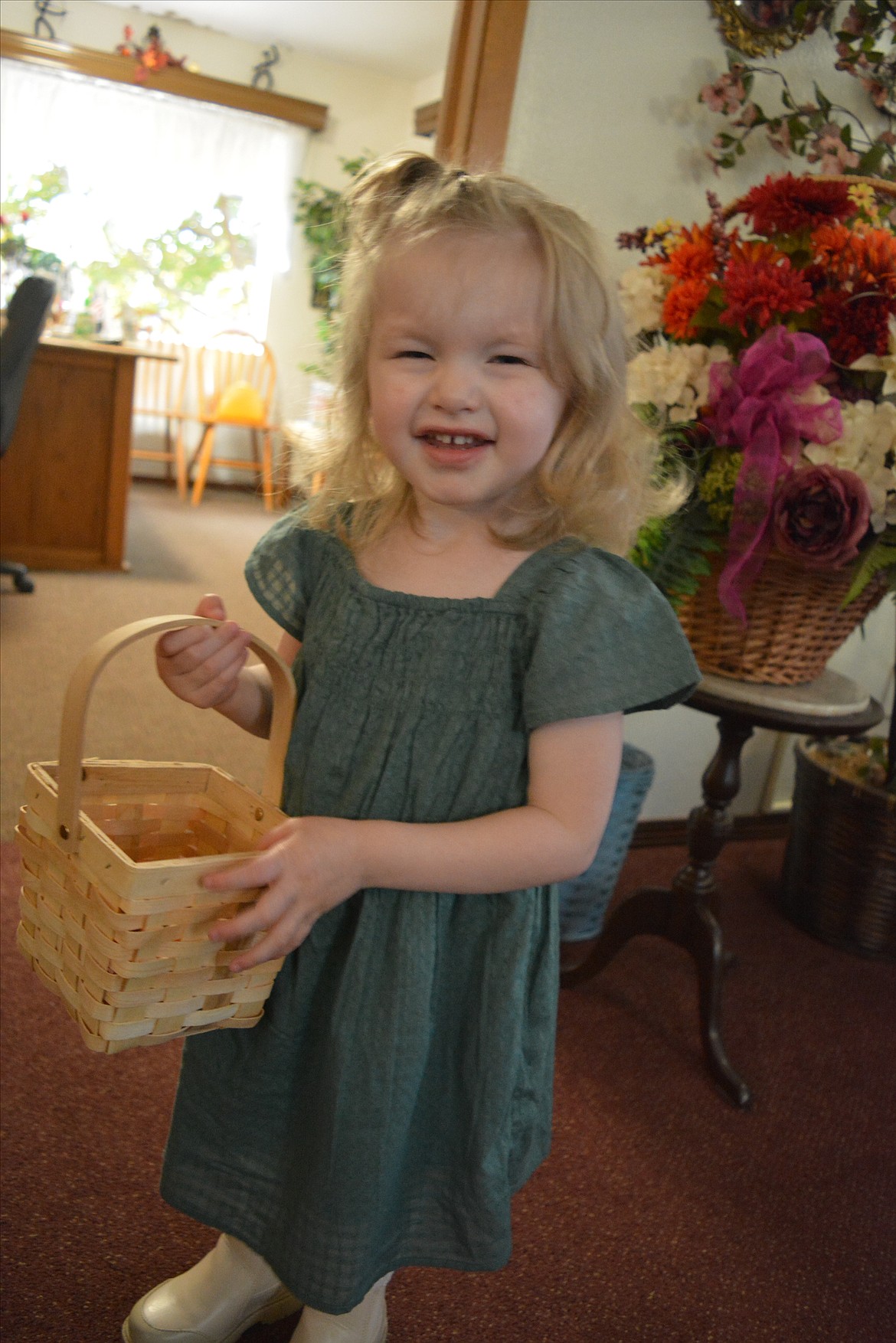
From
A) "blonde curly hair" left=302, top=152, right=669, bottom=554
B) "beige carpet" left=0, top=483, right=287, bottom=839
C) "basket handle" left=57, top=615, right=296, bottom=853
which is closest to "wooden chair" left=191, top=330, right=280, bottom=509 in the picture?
"beige carpet" left=0, top=483, right=287, bottom=839

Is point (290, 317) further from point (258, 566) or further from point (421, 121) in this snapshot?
point (258, 566)

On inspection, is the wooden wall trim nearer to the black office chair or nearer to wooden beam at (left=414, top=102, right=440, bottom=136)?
the black office chair

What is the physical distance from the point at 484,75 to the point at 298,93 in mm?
5919

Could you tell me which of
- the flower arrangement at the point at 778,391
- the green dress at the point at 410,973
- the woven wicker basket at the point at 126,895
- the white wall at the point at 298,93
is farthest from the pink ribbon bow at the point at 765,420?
the white wall at the point at 298,93

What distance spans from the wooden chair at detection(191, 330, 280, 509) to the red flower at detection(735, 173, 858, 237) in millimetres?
5158

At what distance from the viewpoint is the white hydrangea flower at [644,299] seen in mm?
1521

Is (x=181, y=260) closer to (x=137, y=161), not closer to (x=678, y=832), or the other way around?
(x=137, y=161)

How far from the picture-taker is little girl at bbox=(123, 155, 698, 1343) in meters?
0.85

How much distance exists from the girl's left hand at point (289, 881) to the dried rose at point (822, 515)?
0.80 meters

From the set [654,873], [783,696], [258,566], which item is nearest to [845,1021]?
[654,873]

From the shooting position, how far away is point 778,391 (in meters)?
1.36

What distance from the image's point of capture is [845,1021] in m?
1.91

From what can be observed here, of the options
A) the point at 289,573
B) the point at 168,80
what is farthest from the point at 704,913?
the point at 168,80

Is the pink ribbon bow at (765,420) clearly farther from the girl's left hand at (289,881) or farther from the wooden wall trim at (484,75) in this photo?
the girl's left hand at (289,881)
